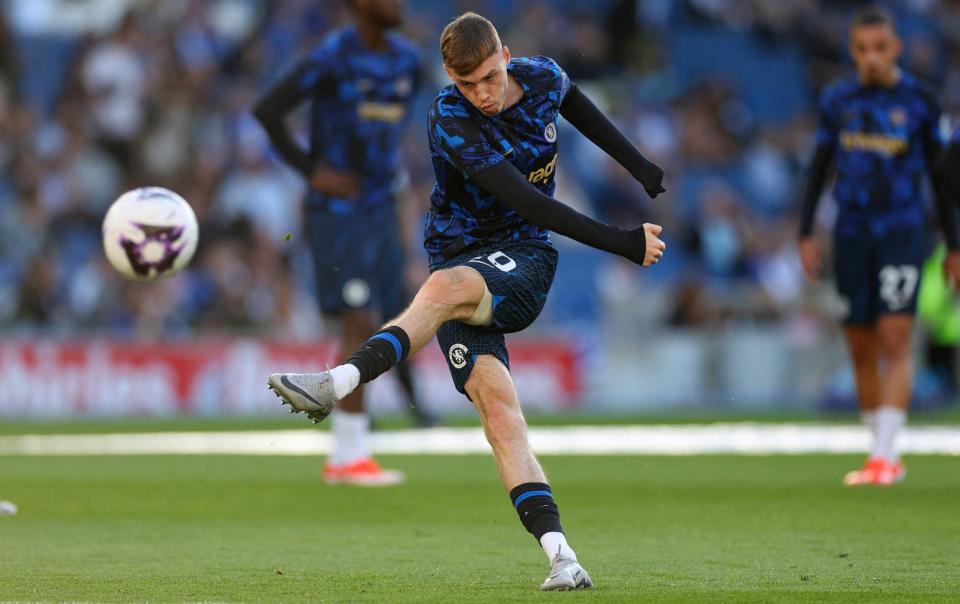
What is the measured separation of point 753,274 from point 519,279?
50.9 feet

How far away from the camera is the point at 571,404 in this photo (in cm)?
1853

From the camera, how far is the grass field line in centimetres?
1227

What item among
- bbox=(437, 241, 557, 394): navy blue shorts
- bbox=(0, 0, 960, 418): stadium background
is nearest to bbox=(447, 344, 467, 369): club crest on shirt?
bbox=(437, 241, 557, 394): navy blue shorts

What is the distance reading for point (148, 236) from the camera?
757 cm

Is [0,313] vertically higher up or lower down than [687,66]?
lower down

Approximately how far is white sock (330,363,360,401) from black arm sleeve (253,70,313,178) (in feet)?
16.3

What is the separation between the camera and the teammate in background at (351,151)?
33.1 ft

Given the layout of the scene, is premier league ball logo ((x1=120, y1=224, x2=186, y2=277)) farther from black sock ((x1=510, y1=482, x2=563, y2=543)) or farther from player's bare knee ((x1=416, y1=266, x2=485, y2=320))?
black sock ((x1=510, y1=482, x2=563, y2=543))

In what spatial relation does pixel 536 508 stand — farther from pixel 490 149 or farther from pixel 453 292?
pixel 490 149

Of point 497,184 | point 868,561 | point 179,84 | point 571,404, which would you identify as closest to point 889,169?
point 868,561

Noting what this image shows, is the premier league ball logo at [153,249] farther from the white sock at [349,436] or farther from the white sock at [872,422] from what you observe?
the white sock at [872,422]

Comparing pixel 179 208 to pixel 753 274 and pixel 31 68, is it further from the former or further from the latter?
pixel 31 68

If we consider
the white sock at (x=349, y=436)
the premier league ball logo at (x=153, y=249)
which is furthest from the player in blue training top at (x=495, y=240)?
the white sock at (x=349, y=436)

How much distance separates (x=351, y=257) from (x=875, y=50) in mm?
3537
